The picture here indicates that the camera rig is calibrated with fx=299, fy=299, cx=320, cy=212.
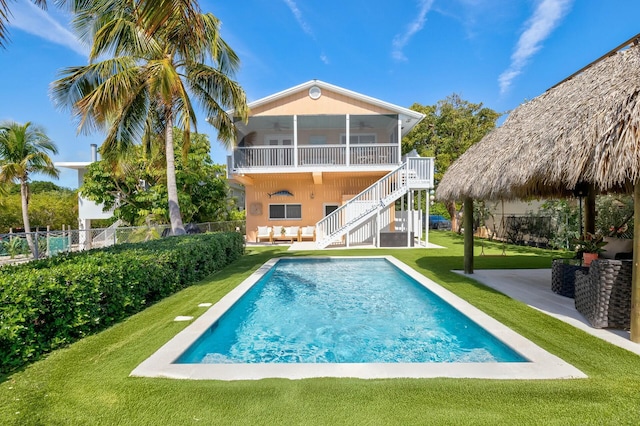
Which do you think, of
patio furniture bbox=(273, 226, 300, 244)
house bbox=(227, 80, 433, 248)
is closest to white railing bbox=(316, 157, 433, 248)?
house bbox=(227, 80, 433, 248)

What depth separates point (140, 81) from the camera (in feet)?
27.8

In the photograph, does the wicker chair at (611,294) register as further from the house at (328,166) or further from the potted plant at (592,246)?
the house at (328,166)

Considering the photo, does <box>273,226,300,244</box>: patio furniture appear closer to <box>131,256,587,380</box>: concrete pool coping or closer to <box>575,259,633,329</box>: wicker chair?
<box>131,256,587,380</box>: concrete pool coping

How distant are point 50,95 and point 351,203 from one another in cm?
1064

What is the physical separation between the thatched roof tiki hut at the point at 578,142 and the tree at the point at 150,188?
39.3 ft

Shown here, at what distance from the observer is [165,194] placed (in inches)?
535

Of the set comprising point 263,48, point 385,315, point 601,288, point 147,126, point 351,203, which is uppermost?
point 263,48

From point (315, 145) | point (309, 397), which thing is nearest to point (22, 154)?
point (315, 145)

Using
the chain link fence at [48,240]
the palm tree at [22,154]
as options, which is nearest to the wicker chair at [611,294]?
the chain link fence at [48,240]

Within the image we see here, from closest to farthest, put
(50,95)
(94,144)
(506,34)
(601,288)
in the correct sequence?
(601,288) → (50,95) → (506,34) → (94,144)

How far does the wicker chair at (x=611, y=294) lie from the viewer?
153 inches

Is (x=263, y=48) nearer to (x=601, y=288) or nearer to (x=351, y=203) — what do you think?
(x=351, y=203)

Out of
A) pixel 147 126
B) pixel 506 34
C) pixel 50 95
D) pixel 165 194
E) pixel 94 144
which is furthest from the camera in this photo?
pixel 94 144

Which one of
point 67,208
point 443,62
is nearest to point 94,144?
point 67,208
